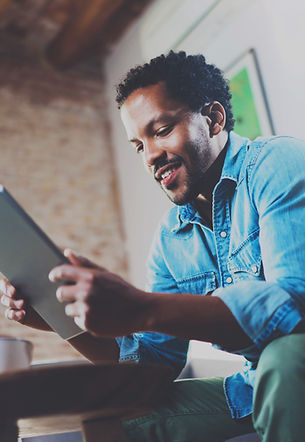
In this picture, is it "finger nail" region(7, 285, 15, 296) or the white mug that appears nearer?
"finger nail" region(7, 285, 15, 296)

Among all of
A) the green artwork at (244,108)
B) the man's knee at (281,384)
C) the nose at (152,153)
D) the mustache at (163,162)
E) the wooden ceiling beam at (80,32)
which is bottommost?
the man's knee at (281,384)

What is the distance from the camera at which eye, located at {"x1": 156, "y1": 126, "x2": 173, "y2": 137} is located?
4.55 feet

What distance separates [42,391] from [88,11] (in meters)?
3.41

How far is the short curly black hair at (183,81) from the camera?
1.47 metres

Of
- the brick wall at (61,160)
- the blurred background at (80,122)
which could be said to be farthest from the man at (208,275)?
the brick wall at (61,160)

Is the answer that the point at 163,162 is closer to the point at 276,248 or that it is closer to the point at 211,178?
the point at 211,178

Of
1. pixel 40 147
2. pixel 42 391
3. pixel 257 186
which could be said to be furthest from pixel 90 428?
pixel 40 147

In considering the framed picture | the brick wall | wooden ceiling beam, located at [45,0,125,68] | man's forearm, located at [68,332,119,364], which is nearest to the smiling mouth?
man's forearm, located at [68,332,119,364]

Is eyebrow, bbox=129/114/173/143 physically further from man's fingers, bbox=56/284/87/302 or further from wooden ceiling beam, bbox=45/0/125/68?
wooden ceiling beam, bbox=45/0/125/68

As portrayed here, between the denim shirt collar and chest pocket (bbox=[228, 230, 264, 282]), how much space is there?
0.54 ft

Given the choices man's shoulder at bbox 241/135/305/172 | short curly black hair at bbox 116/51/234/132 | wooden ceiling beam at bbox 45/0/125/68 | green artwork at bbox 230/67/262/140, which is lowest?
man's shoulder at bbox 241/135/305/172

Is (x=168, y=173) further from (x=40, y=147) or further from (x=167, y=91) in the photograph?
(x=40, y=147)

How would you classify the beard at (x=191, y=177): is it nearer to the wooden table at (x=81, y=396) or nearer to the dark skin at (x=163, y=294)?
the dark skin at (x=163, y=294)

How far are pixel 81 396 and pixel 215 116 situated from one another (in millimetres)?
963
